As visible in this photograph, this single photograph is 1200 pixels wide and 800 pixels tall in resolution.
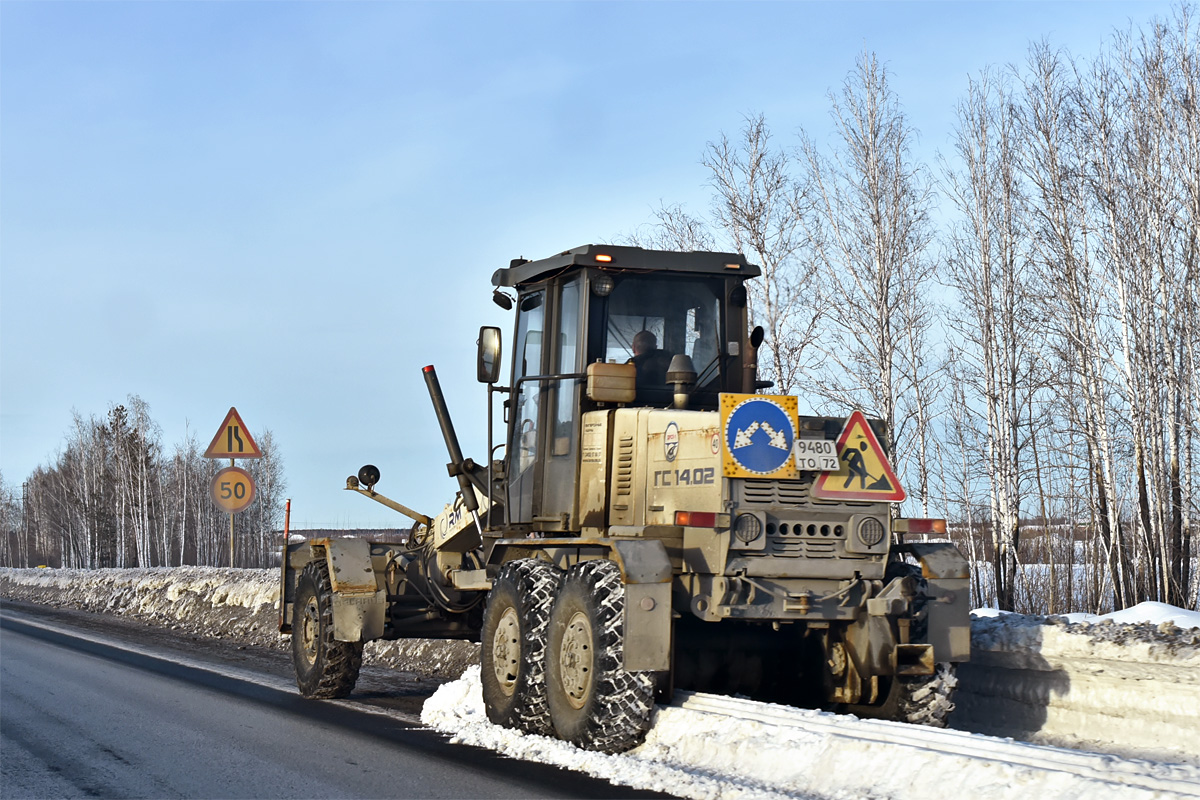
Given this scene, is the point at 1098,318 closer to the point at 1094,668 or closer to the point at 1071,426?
the point at 1071,426

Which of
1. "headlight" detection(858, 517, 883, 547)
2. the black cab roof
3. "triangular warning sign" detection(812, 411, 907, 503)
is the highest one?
the black cab roof

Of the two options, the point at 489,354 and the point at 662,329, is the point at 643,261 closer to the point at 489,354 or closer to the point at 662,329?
the point at 662,329

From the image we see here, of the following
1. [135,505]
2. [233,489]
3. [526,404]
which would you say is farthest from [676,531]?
[135,505]

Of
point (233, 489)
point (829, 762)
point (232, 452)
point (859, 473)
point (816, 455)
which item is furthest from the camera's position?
point (233, 489)

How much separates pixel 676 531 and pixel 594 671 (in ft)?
3.71

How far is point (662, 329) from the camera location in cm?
948

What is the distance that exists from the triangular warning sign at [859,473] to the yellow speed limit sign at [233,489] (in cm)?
1089

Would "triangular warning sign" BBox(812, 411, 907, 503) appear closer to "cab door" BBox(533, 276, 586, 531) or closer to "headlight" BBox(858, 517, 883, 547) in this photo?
"headlight" BBox(858, 517, 883, 547)

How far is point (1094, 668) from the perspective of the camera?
8.42 meters

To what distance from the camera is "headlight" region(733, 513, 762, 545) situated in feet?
26.7

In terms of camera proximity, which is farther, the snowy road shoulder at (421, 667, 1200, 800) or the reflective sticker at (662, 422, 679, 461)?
the reflective sticker at (662, 422, 679, 461)

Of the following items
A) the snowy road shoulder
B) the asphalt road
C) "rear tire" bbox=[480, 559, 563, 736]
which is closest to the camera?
the snowy road shoulder

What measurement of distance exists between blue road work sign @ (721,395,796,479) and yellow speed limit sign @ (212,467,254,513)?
10.7 m

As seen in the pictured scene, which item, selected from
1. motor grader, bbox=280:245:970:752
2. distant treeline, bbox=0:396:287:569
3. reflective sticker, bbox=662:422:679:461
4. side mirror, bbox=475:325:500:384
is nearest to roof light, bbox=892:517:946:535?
motor grader, bbox=280:245:970:752
